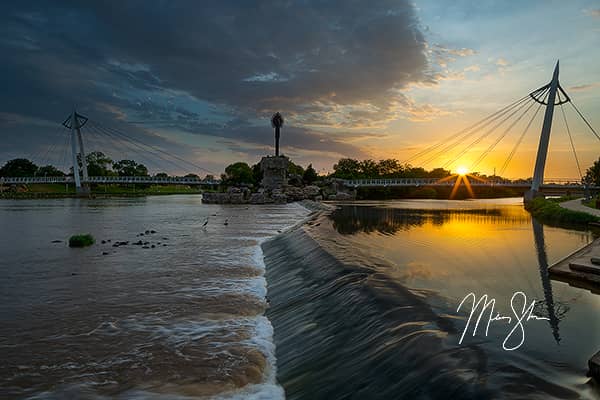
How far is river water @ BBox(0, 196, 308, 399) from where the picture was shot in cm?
574

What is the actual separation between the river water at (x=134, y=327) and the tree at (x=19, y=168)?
136 meters

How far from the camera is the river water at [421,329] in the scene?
4238 mm

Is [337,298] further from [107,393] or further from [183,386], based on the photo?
[107,393]

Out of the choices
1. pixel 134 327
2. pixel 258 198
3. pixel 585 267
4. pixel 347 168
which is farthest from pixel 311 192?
pixel 134 327

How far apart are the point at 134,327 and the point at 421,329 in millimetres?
5920

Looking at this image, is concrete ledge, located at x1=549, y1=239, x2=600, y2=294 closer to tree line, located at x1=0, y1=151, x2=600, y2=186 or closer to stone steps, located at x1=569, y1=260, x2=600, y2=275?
stone steps, located at x1=569, y1=260, x2=600, y2=275

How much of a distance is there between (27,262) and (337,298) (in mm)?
13937

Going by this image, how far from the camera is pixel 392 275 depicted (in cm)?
→ 923

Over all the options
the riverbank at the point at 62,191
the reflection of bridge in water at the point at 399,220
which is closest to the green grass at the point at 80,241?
the reflection of bridge in water at the point at 399,220

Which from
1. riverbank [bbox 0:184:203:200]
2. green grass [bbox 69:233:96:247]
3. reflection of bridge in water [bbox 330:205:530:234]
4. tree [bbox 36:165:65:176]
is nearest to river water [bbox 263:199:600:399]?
reflection of bridge in water [bbox 330:205:530:234]

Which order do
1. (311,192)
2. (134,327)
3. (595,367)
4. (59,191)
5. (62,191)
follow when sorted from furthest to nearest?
1. (62,191)
2. (59,191)
3. (311,192)
4. (134,327)
5. (595,367)

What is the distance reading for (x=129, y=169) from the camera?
467 ft

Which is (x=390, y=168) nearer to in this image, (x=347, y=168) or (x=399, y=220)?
(x=347, y=168)

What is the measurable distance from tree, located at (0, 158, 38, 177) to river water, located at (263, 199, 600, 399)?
14630 cm
